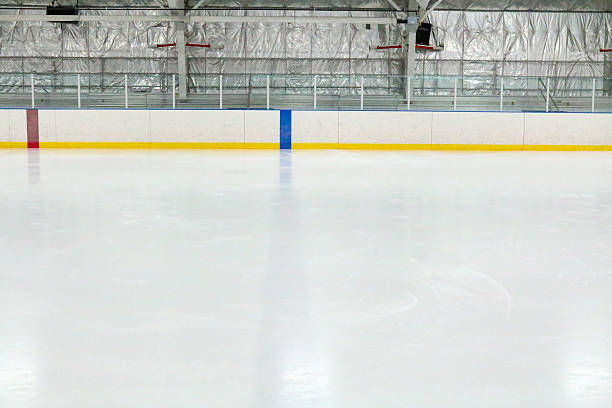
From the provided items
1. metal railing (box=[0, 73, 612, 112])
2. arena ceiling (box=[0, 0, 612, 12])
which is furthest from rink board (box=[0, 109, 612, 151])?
arena ceiling (box=[0, 0, 612, 12])

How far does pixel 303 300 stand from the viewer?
4.13m

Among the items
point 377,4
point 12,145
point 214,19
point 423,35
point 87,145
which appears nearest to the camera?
point 12,145

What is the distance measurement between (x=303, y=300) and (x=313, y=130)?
16311mm

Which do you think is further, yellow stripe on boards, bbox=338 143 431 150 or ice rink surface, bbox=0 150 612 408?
yellow stripe on boards, bbox=338 143 431 150

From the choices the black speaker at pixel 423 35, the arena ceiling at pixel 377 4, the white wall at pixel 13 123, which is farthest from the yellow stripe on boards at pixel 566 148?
the white wall at pixel 13 123

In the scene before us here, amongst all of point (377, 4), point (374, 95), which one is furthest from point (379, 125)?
point (377, 4)

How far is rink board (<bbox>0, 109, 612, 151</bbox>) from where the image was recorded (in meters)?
20.0

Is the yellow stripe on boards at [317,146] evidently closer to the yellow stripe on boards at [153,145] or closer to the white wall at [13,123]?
the yellow stripe on boards at [153,145]

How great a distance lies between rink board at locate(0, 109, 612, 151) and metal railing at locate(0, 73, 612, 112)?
565 millimetres

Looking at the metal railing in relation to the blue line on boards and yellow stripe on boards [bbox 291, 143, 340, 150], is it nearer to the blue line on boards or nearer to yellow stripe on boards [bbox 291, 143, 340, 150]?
the blue line on boards

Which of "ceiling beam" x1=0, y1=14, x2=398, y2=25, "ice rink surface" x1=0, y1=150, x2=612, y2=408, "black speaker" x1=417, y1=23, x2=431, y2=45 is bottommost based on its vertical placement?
"ice rink surface" x1=0, y1=150, x2=612, y2=408

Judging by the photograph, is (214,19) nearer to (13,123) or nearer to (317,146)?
(317,146)

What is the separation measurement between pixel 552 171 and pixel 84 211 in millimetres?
9218

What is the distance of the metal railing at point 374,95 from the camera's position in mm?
20703
